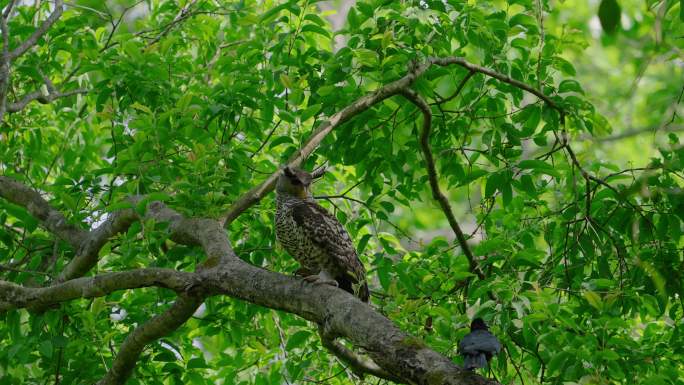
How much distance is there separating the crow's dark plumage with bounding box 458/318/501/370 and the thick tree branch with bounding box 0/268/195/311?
1.39 m

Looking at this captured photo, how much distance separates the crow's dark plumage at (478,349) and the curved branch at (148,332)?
1.41 m

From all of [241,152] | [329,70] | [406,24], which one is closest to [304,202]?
[241,152]

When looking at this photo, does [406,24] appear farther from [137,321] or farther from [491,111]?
[137,321]

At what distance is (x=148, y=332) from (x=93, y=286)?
0.35 metres

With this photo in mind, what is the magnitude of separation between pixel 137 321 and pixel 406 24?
227 cm

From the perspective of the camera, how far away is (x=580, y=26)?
4.89m

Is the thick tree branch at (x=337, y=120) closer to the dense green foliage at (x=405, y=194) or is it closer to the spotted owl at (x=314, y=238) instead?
the dense green foliage at (x=405, y=194)

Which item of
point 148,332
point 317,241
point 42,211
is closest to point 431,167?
point 317,241

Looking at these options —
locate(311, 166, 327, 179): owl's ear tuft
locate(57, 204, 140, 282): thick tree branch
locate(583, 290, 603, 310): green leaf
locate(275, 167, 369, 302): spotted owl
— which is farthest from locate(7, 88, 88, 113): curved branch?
locate(583, 290, 603, 310): green leaf

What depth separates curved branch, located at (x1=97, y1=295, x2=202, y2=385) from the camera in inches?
149

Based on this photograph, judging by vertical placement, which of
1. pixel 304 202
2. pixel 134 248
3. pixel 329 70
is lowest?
pixel 134 248

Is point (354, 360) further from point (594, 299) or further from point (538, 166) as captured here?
point (538, 166)

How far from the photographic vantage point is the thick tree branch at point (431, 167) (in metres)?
4.18

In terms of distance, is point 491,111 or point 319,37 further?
point 319,37
